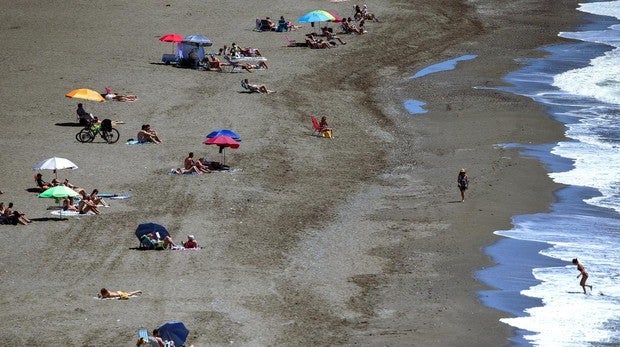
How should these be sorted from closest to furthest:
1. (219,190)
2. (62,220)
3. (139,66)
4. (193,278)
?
(193,278) → (62,220) → (219,190) → (139,66)

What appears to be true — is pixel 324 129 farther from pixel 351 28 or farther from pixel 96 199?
pixel 351 28

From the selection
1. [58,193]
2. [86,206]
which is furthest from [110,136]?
[58,193]

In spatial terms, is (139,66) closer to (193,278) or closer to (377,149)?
(377,149)

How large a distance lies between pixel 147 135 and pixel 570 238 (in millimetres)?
13365

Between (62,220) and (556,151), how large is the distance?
1742cm

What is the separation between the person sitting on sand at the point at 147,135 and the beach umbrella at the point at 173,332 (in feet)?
52.9

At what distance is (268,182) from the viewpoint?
32.8 m

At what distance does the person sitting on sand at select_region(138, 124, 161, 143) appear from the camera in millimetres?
35625

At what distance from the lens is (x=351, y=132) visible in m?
39.9

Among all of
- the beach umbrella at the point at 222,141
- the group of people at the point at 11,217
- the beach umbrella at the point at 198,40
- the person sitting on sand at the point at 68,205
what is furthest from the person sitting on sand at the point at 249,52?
the group of people at the point at 11,217

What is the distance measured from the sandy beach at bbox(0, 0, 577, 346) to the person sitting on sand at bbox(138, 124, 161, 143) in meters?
0.59

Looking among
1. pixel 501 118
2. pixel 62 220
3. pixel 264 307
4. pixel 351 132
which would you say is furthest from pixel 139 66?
pixel 264 307

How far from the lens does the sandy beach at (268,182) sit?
22750 millimetres

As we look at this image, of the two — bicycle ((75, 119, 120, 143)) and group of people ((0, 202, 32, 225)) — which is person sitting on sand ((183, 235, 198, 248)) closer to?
group of people ((0, 202, 32, 225))
